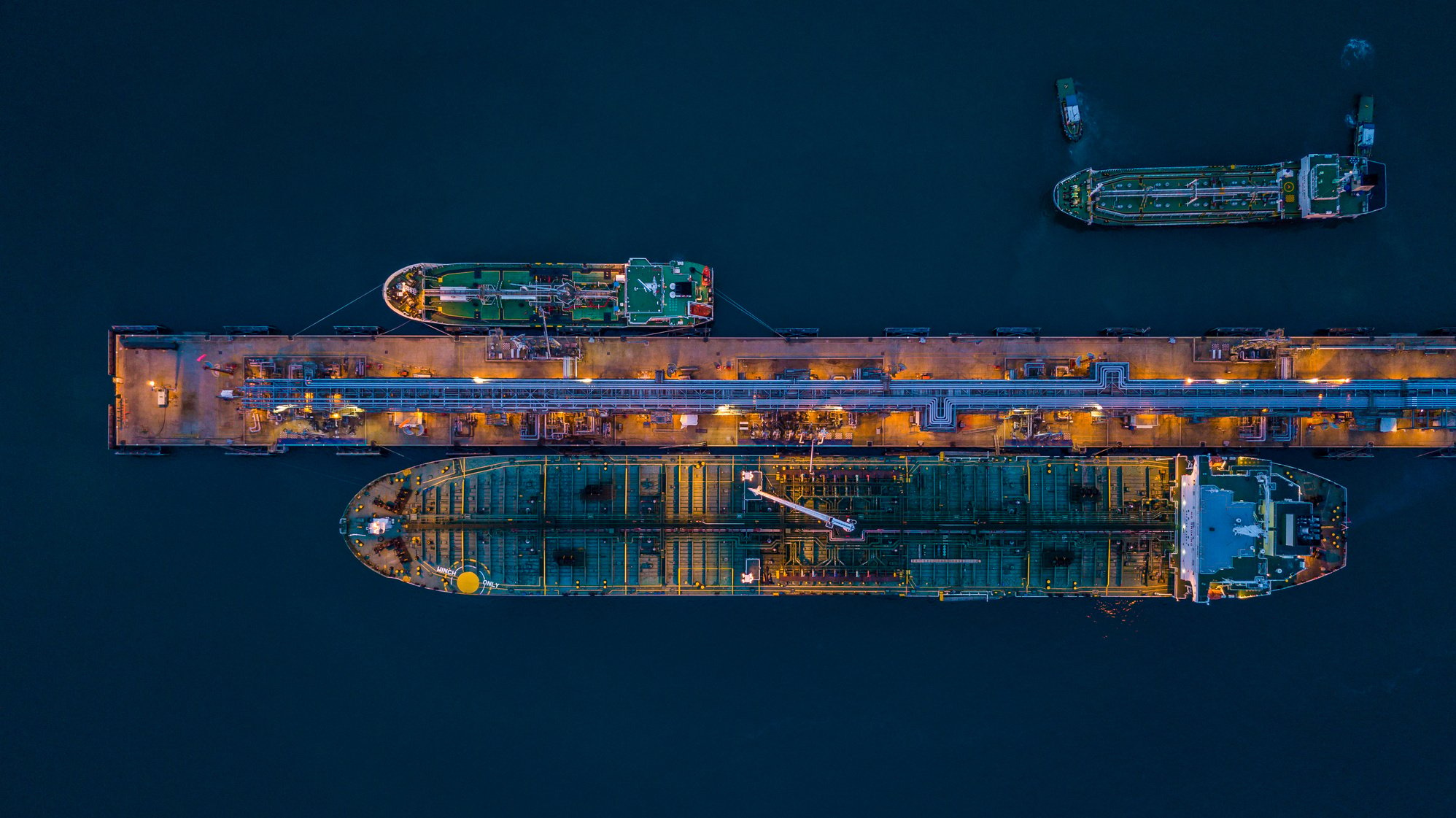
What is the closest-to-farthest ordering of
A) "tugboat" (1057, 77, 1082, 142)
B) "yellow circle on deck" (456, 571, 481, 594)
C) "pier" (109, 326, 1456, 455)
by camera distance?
1. "yellow circle on deck" (456, 571, 481, 594)
2. "pier" (109, 326, 1456, 455)
3. "tugboat" (1057, 77, 1082, 142)

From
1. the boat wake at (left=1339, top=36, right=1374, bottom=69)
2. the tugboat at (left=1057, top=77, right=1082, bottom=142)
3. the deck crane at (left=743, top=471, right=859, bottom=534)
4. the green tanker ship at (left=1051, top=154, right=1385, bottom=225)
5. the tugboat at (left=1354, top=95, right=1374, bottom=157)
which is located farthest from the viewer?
the boat wake at (left=1339, top=36, right=1374, bottom=69)

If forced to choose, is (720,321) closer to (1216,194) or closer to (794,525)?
(794,525)

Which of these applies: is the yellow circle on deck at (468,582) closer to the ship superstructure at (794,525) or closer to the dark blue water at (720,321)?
the ship superstructure at (794,525)

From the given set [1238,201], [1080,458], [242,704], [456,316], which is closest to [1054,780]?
[1080,458]

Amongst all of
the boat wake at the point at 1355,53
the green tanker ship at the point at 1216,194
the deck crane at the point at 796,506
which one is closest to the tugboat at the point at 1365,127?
the green tanker ship at the point at 1216,194

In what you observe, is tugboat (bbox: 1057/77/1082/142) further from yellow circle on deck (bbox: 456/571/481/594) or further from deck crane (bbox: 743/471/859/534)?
yellow circle on deck (bbox: 456/571/481/594)

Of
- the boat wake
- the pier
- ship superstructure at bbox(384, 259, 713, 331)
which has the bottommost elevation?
the pier

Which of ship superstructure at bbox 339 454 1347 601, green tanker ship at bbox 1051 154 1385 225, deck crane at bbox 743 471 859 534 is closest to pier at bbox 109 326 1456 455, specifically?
ship superstructure at bbox 339 454 1347 601

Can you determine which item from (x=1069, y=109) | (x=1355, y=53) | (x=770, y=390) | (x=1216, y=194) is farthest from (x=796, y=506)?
(x=1355, y=53)
